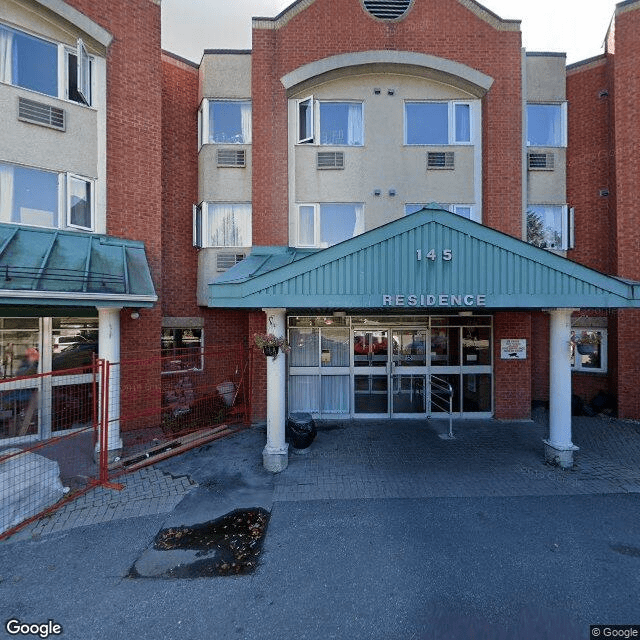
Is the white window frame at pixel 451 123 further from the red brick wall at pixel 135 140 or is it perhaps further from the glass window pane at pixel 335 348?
the red brick wall at pixel 135 140

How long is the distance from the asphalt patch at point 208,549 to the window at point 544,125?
12.9 meters

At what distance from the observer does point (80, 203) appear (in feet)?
28.4

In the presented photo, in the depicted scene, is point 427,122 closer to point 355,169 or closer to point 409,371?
point 355,169

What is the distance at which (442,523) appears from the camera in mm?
5223

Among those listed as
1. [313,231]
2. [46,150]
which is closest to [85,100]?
[46,150]

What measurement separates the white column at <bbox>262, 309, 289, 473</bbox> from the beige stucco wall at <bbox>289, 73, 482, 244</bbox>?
3.99m

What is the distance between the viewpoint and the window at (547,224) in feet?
37.2

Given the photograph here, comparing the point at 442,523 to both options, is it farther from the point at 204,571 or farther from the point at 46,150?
the point at 46,150

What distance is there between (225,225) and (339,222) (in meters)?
3.35

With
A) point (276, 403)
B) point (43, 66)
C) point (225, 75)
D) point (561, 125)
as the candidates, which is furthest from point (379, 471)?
point (561, 125)

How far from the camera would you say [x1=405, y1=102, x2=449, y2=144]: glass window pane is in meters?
10.5

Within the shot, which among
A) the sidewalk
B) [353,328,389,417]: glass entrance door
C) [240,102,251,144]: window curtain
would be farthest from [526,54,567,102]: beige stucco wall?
the sidewalk

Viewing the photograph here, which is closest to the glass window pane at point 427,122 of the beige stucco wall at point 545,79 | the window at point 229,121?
the beige stucco wall at point 545,79

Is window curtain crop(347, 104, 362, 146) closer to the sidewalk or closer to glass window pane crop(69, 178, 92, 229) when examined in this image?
glass window pane crop(69, 178, 92, 229)
